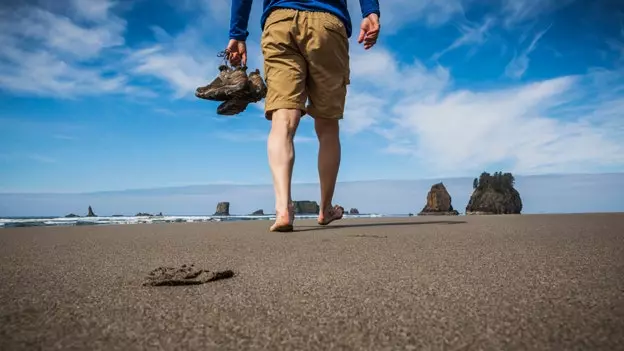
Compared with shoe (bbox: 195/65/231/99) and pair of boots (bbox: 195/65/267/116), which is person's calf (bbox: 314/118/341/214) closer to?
pair of boots (bbox: 195/65/267/116)

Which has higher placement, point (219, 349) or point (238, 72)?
point (238, 72)

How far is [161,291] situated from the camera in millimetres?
978

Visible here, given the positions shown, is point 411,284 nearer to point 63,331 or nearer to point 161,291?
point 161,291

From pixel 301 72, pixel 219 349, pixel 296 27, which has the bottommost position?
pixel 219 349

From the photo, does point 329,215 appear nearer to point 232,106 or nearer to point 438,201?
point 232,106

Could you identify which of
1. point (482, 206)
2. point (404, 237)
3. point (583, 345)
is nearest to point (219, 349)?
point (583, 345)

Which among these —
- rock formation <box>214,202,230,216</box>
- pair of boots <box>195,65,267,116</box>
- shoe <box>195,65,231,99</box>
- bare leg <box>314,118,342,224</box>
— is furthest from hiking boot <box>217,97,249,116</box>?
rock formation <box>214,202,230,216</box>

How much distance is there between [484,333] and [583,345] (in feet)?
0.41

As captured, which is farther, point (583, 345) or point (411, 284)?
point (411, 284)

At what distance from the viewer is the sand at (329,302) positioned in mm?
616

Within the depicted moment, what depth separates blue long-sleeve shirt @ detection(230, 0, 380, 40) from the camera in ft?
9.29

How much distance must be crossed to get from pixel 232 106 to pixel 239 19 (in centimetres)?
98

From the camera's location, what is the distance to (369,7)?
9.75 feet

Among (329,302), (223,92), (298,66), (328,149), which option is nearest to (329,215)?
(328,149)
